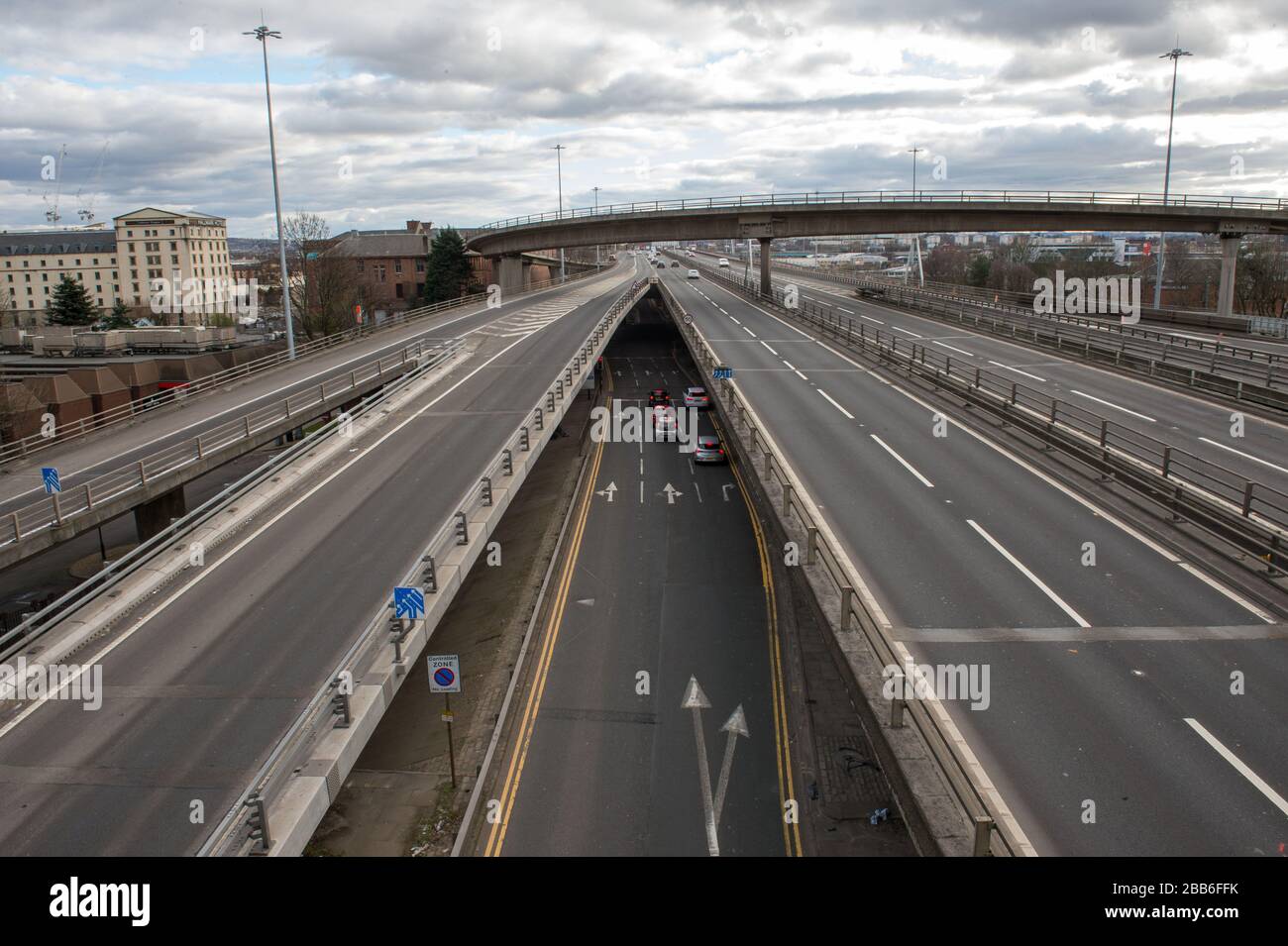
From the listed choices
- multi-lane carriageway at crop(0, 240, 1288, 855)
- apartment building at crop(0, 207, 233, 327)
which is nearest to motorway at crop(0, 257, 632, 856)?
multi-lane carriageway at crop(0, 240, 1288, 855)

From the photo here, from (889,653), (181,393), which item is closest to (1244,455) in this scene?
(889,653)

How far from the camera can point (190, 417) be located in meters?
28.2

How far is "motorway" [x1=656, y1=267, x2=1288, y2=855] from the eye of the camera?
908cm

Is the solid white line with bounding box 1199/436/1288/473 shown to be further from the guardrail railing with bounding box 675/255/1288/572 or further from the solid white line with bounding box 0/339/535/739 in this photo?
the solid white line with bounding box 0/339/535/739

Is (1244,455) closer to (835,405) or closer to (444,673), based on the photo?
(835,405)

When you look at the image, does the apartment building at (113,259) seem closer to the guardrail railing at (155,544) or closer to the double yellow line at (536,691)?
the guardrail railing at (155,544)

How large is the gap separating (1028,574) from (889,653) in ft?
16.3

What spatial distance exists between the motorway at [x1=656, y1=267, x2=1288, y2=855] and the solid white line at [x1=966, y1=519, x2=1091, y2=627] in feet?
0.15

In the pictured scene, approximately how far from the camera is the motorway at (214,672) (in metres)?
9.66

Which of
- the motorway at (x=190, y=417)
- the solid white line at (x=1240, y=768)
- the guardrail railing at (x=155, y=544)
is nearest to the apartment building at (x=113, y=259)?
the motorway at (x=190, y=417)
